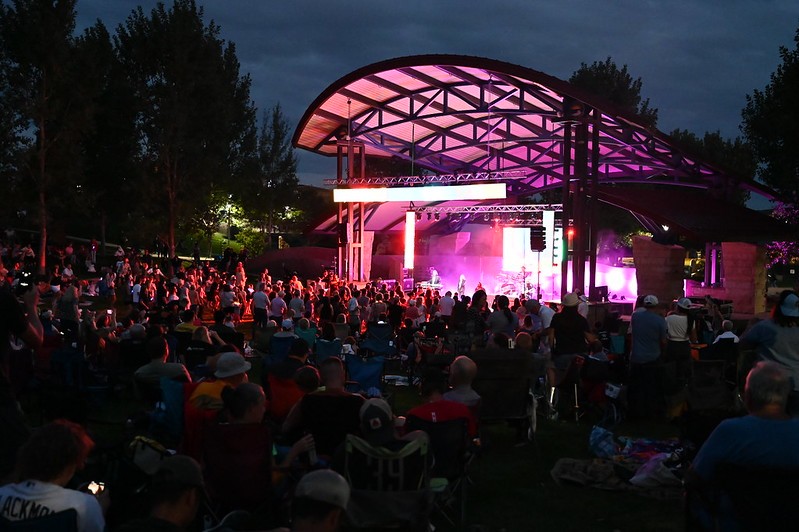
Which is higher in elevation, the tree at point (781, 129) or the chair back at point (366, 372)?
the tree at point (781, 129)

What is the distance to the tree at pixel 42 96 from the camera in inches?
1068

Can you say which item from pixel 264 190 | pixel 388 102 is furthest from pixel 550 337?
pixel 264 190

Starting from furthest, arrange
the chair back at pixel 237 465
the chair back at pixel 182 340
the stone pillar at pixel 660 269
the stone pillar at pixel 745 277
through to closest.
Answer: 1. the stone pillar at pixel 660 269
2. the stone pillar at pixel 745 277
3. the chair back at pixel 182 340
4. the chair back at pixel 237 465

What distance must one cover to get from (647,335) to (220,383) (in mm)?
5344

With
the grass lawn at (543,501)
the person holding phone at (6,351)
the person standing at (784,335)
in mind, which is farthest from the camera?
the person standing at (784,335)

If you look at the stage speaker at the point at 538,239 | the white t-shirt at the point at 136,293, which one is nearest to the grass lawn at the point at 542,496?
the white t-shirt at the point at 136,293

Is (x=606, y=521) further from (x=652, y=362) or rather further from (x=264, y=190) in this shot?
(x=264, y=190)

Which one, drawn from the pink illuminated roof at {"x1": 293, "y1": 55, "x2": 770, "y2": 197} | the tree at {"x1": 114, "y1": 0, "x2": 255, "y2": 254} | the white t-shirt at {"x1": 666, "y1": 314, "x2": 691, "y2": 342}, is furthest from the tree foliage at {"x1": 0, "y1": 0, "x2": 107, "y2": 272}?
the white t-shirt at {"x1": 666, "y1": 314, "x2": 691, "y2": 342}

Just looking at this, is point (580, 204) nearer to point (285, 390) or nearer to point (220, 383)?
point (285, 390)

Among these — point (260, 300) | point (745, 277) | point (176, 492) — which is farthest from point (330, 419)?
point (745, 277)

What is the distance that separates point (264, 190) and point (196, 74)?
9489 mm

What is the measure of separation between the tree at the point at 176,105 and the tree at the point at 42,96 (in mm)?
4388

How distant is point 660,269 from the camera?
2597 cm

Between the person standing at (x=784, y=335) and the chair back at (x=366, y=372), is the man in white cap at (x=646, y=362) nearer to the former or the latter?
the person standing at (x=784, y=335)
